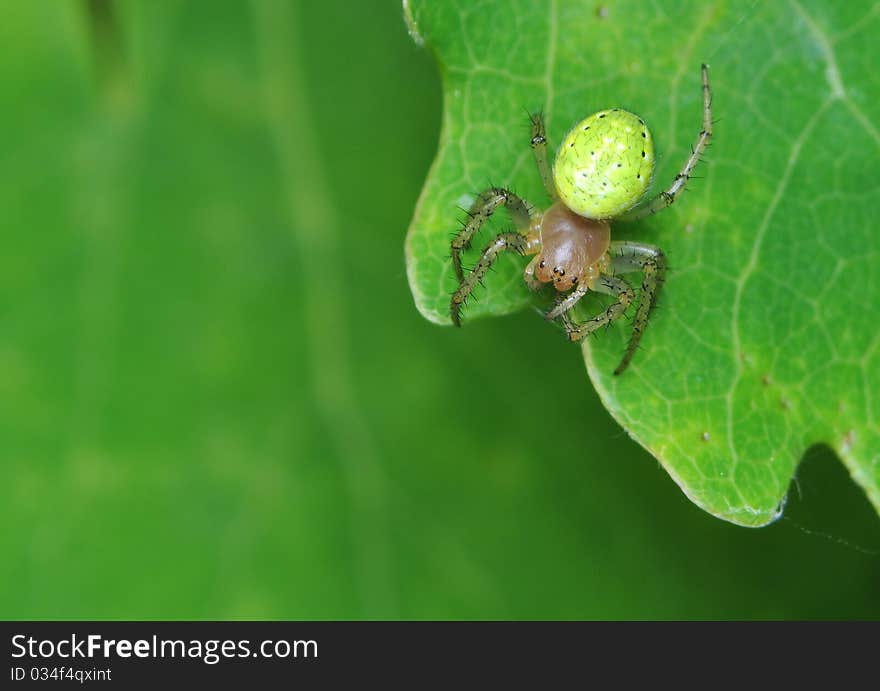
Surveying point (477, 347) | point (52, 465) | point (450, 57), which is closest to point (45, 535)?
point (52, 465)

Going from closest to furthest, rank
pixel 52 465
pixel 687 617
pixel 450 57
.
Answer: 1. pixel 450 57
2. pixel 52 465
3. pixel 687 617

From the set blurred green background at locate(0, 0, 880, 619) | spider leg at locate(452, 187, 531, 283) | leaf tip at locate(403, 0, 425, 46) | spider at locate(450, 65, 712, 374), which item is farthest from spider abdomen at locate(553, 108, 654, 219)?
blurred green background at locate(0, 0, 880, 619)

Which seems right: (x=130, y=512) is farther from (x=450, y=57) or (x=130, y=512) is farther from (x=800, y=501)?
(x=800, y=501)

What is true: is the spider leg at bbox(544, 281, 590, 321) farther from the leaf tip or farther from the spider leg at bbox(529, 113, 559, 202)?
the leaf tip

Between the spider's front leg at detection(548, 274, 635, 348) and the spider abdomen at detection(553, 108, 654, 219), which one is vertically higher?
the spider abdomen at detection(553, 108, 654, 219)

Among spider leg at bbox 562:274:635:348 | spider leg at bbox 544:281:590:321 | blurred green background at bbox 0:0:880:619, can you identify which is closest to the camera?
spider leg at bbox 562:274:635:348

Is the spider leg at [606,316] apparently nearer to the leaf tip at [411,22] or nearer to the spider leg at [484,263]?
the spider leg at [484,263]
